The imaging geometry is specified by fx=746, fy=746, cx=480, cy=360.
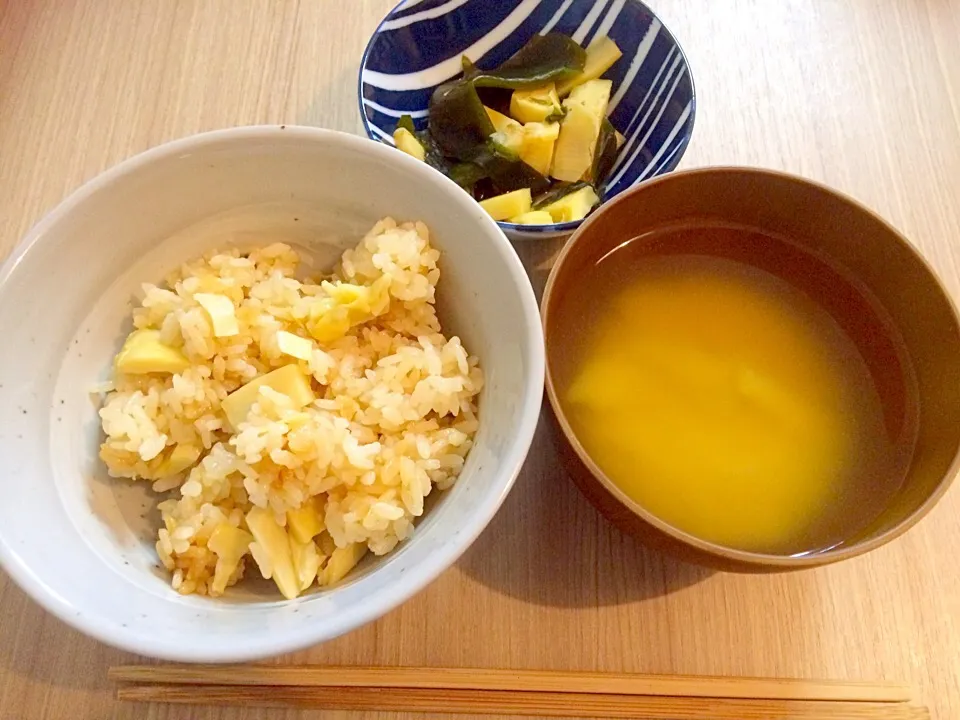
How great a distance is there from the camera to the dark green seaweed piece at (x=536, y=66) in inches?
51.3

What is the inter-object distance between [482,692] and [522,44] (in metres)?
1.09

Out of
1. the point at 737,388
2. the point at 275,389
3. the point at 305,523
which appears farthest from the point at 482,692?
the point at 737,388

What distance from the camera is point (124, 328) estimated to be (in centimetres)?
99

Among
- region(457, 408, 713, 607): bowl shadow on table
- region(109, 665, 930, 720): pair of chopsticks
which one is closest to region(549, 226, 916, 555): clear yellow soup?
region(457, 408, 713, 607): bowl shadow on table

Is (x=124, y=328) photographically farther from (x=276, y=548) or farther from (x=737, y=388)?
(x=737, y=388)

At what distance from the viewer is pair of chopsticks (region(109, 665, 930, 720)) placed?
934mm

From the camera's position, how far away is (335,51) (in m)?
1.46

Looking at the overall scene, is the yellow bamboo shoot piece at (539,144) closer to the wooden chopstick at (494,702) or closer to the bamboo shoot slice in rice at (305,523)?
the bamboo shoot slice in rice at (305,523)

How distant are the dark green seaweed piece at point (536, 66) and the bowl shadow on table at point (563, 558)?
2.05 feet

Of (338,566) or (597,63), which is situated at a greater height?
(597,63)

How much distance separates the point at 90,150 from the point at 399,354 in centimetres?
81

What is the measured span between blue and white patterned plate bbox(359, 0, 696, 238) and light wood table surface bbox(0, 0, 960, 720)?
0.15m

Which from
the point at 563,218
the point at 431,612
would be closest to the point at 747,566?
the point at 431,612

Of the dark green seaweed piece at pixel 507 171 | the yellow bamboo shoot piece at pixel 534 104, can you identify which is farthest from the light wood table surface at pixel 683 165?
the yellow bamboo shoot piece at pixel 534 104
